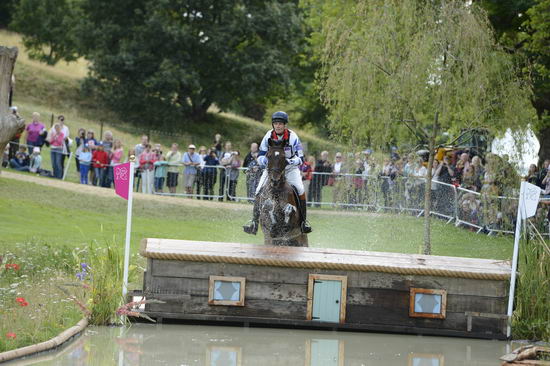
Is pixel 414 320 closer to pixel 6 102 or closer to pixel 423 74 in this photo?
pixel 6 102

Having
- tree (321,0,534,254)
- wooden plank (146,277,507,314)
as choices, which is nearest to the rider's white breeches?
wooden plank (146,277,507,314)

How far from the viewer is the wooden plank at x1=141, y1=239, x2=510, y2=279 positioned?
14.0 m

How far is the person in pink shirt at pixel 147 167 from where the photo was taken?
3109cm

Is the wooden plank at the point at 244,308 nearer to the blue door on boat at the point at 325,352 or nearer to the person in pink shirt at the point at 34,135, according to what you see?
the blue door on boat at the point at 325,352

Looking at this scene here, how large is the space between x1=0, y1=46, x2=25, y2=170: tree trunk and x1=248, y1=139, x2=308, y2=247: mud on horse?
4610 mm

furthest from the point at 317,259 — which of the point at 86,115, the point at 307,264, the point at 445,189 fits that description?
the point at 86,115

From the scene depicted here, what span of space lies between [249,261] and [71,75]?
47665mm

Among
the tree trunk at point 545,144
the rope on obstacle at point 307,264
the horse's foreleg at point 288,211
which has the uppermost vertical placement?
the tree trunk at point 545,144

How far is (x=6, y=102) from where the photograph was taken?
11.9 meters

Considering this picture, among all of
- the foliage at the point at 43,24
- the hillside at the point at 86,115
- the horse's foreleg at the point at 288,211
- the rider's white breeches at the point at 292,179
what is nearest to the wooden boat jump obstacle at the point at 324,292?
the horse's foreleg at the point at 288,211

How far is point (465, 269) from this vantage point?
14359 mm

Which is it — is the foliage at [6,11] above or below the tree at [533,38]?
above

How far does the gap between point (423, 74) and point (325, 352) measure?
11123mm

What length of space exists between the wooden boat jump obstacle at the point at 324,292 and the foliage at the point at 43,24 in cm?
4935
